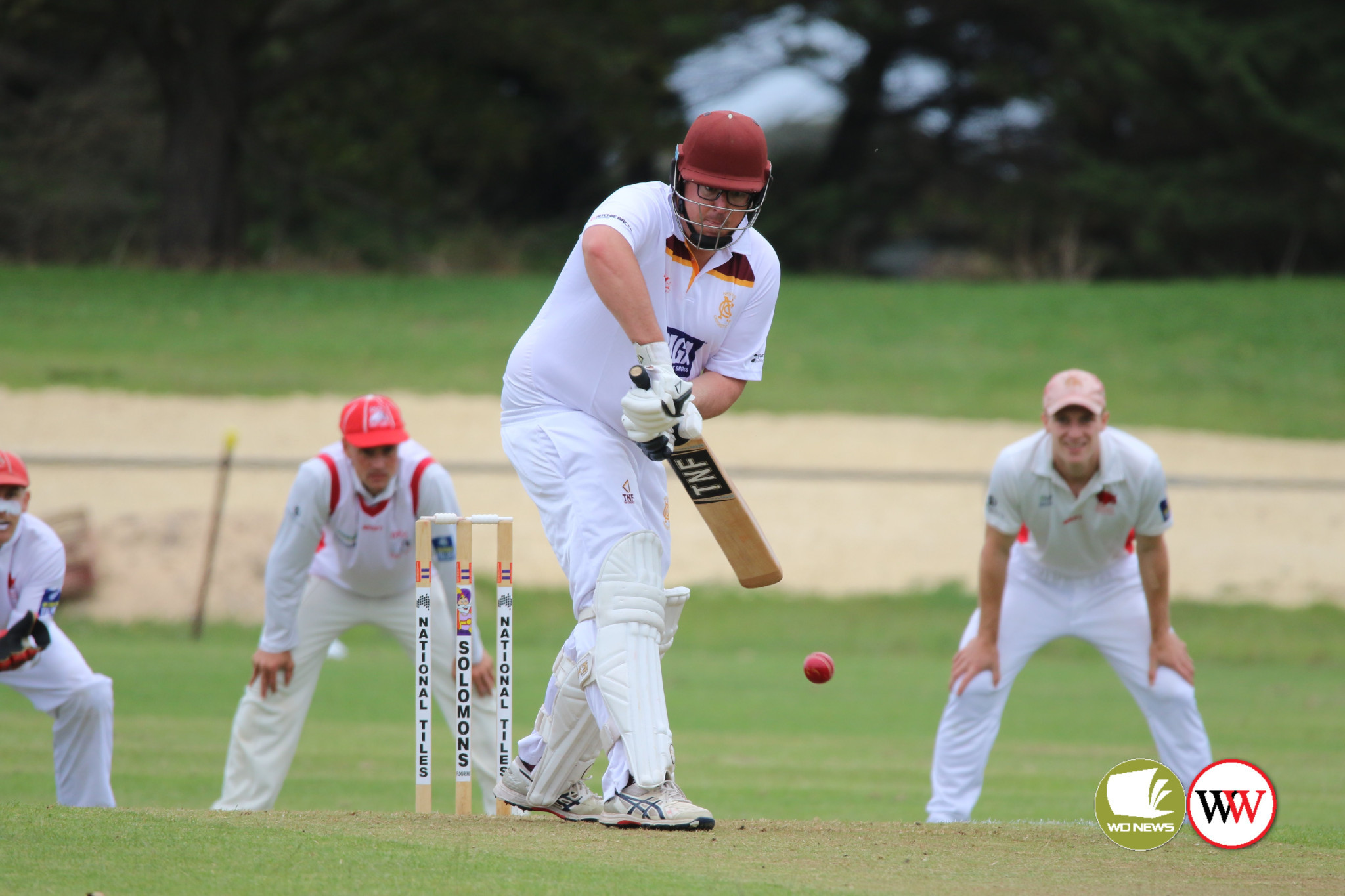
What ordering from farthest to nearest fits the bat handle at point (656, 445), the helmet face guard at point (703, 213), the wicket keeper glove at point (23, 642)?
the wicket keeper glove at point (23, 642), the helmet face guard at point (703, 213), the bat handle at point (656, 445)

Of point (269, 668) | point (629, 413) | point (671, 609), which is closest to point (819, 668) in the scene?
point (671, 609)

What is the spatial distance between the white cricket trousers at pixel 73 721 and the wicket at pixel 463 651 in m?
1.91

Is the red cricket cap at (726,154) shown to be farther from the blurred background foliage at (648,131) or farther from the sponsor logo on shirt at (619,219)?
the blurred background foliage at (648,131)

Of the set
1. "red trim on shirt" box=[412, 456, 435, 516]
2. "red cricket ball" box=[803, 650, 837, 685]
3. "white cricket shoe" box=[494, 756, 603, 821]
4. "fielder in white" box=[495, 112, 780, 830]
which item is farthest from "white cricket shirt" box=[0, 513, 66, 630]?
"red cricket ball" box=[803, 650, 837, 685]

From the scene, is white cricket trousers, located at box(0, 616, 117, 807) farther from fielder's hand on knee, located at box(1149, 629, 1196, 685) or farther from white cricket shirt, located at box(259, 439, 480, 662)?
fielder's hand on knee, located at box(1149, 629, 1196, 685)

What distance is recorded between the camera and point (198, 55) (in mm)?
20375

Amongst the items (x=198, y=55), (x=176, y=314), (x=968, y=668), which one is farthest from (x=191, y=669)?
(x=198, y=55)

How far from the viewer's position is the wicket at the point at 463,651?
153 inches

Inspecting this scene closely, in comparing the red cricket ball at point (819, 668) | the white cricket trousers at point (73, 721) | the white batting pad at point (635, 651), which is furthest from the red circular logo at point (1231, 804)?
the white cricket trousers at point (73, 721)

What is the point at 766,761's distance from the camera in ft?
23.5

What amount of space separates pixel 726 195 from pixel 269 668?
Answer: 3046mm

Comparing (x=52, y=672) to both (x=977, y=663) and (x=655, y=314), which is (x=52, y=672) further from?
(x=977, y=663)

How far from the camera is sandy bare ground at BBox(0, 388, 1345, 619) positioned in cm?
1334

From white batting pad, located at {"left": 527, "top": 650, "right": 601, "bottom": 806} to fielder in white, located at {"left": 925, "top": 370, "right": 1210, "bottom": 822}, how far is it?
1.89 metres
